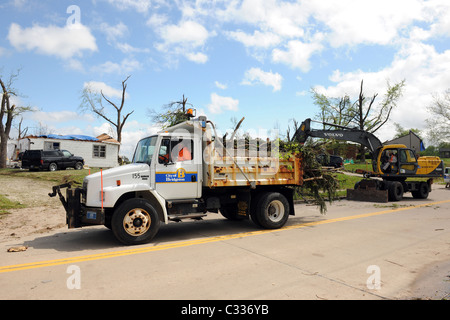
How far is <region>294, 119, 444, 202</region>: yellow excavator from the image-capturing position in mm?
15375

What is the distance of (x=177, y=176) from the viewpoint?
7.32 m

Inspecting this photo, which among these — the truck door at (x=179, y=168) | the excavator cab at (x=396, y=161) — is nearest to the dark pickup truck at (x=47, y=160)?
the truck door at (x=179, y=168)

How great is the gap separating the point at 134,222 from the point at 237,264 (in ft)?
8.30

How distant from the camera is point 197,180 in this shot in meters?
7.56

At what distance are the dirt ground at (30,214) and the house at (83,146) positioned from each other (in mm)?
14056

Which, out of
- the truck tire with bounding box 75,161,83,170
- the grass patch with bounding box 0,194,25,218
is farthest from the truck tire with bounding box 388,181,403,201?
the truck tire with bounding box 75,161,83,170

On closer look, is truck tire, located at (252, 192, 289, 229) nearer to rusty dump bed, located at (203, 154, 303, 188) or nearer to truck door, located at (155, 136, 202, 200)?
rusty dump bed, located at (203, 154, 303, 188)

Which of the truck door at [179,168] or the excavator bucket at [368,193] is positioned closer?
the truck door at [179,168]

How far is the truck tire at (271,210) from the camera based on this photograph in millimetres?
8156

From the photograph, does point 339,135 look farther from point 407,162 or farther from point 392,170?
point 407,162

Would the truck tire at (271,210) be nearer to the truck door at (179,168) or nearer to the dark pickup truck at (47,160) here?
the truck door at (179,168)

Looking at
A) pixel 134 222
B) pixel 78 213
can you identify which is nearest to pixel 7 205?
pixel 78 213

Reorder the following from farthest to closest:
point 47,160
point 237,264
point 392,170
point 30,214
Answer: point 47,160 → point 392,170 → point 30,214 → point 237,264
